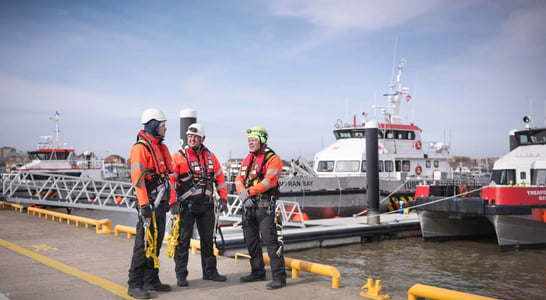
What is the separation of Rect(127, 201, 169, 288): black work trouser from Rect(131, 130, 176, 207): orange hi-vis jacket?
0.16 metres

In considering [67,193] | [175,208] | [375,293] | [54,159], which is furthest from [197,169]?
[54,159]

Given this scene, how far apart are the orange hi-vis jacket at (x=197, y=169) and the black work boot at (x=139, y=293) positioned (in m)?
1.22

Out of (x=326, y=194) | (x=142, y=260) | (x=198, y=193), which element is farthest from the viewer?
(x=326, y=194)

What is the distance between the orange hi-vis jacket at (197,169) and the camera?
5.41 meters

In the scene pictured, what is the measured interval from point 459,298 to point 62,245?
241 inches

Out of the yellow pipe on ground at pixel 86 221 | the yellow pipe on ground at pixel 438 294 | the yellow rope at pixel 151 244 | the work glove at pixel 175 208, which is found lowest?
the yellow pipe on ground at pixel 438 294

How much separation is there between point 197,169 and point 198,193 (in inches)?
10.7

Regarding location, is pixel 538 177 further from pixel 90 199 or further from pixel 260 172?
pixel 90 199

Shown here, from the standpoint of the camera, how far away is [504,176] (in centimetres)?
1375

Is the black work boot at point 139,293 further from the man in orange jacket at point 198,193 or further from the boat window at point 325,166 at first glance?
the boat window at point 325,166

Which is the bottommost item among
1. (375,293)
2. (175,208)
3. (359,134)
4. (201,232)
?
(375,293)

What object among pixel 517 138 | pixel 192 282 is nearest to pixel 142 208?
pixel 192 282

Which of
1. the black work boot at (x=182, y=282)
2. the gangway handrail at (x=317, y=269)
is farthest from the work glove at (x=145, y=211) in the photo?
the gangway handrail at (x=317, y=269)

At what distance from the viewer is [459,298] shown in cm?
411
